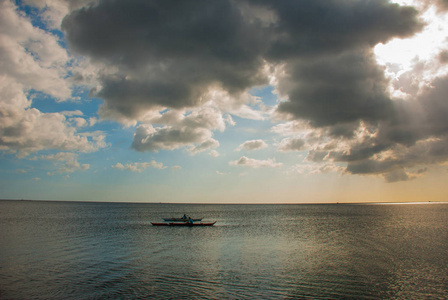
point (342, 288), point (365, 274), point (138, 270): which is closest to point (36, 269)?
point (138, 270)

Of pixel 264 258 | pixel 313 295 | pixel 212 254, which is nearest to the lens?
pixel 313 295

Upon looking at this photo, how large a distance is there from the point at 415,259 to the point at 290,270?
Result: 2016 cm

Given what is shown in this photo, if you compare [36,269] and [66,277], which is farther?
[36,269]

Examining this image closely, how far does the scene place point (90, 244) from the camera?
163 feet

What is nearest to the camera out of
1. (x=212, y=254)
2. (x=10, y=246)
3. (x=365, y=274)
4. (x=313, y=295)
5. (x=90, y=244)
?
(x=313, y=295)

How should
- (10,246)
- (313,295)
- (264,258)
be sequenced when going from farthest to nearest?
(10,246) < (264,258) < (313,295)

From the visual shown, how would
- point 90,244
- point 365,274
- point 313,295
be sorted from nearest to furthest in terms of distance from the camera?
point 313,295
point 365,274
point 90,244

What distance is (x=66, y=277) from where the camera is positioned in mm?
29203

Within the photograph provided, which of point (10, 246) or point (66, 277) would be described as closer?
point (66, 277)

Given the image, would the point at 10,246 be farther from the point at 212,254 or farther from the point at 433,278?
the point at 433,278

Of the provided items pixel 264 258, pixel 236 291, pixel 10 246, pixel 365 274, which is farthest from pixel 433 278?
pixel 10 246

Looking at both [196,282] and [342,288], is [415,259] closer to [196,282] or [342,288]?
[342,288]

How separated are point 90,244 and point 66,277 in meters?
22.1

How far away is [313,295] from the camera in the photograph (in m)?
24.9
